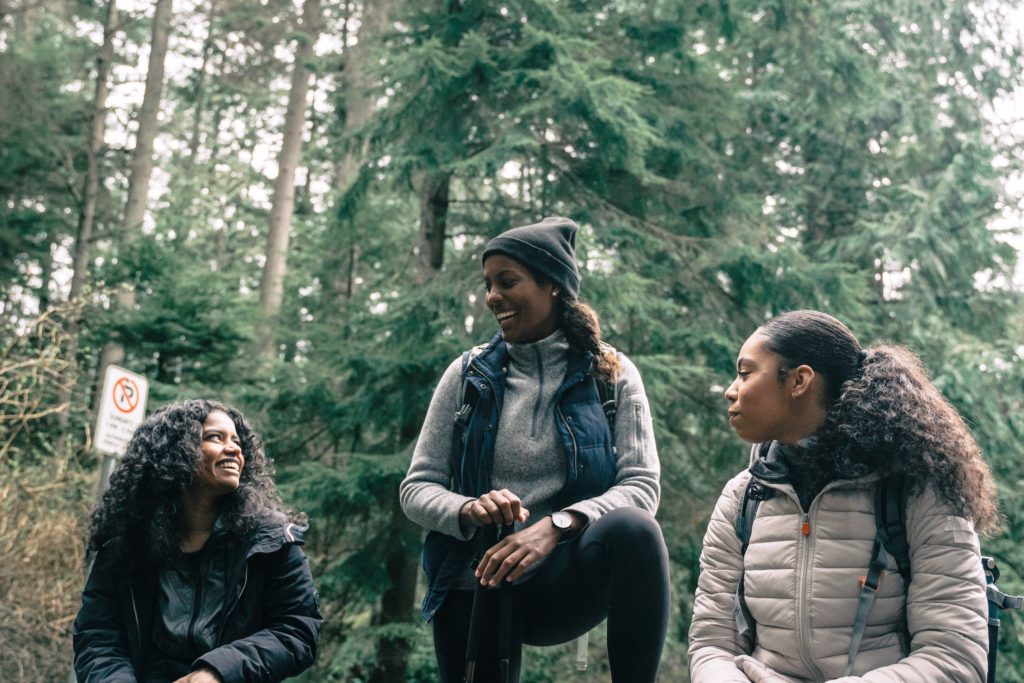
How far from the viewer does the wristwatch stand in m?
2.77

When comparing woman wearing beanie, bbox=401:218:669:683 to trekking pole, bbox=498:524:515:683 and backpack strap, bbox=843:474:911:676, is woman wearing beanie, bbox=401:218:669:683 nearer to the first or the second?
trekking pole, bbox=498:524:515:683

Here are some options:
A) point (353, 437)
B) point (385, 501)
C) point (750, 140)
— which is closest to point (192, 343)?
point (353, 437)

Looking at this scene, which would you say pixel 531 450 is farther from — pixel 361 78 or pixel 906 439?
pixel 361 78

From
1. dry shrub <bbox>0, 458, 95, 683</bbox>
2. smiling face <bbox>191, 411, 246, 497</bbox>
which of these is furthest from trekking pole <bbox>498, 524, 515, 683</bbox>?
dry shrub <bbox>0, 458, 95, 683</bbox>

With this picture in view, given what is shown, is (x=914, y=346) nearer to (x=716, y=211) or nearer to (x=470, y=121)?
(x=716, y=211)

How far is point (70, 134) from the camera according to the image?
17594mm

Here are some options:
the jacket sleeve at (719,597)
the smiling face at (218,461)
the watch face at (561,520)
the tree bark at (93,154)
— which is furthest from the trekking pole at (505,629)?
the tree bark at (93,154)

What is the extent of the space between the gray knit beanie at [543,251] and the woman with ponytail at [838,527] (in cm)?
65

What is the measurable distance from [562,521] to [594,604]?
0.91 feet

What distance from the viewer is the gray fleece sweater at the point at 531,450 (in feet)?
9.78

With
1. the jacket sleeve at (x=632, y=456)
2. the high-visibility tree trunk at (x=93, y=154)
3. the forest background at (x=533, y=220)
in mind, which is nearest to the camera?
the jacket sleeve at (x=632, y=456)

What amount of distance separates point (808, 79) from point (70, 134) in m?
12.6

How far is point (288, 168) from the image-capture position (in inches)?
584

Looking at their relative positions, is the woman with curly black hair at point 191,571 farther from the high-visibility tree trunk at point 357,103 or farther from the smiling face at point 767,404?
the high-visibility tree trunk at point 357,103
